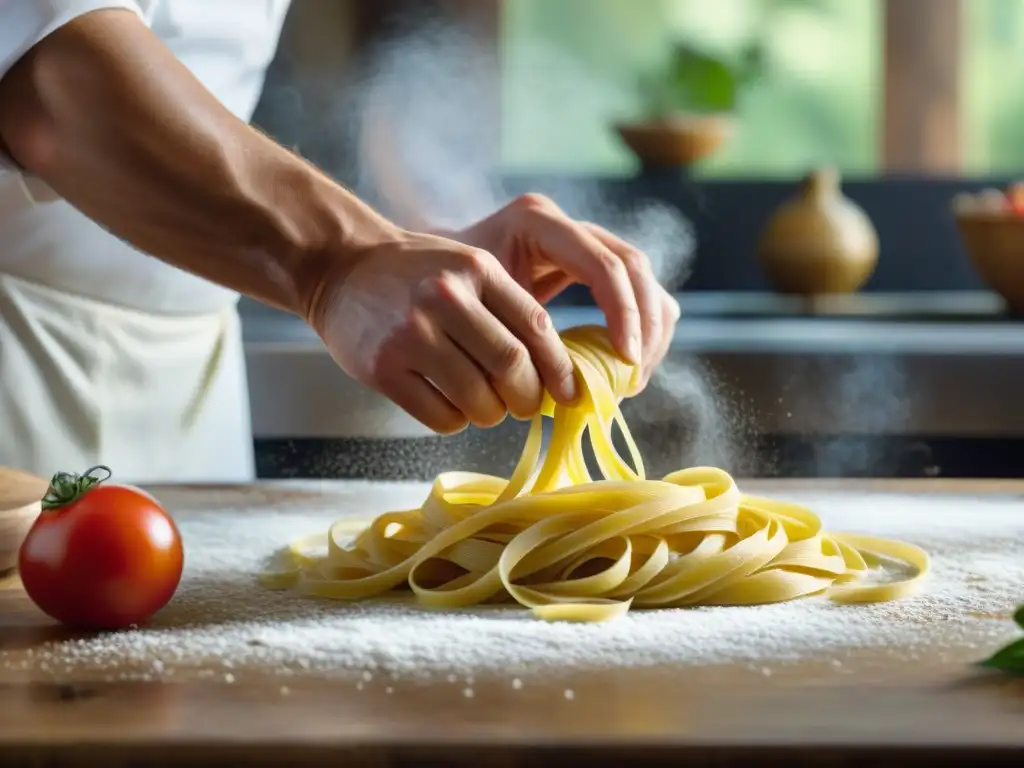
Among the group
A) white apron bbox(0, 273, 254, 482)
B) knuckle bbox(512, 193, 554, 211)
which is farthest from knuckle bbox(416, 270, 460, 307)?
white apron bbox(0, 273, 254, 482)

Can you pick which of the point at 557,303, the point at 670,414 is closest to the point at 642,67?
the point at 557,303

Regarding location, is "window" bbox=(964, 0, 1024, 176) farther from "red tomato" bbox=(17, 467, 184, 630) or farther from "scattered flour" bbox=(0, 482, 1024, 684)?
"red tomato" bbox=(17, 467, 184, 630)

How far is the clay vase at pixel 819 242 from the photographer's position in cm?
295

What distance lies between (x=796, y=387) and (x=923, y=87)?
1107mm

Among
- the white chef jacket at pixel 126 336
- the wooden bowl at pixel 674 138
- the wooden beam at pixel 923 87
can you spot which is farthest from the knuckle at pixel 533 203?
the wooden beam at pixel 923 87

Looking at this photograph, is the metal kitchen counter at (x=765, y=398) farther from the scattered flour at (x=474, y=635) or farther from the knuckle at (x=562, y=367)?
the knuckle at (x=562, y=367)

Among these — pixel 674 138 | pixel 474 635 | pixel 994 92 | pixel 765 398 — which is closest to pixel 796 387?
pixel 765 398

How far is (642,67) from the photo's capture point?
3.30 metres

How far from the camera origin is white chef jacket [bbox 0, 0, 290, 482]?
1932mm

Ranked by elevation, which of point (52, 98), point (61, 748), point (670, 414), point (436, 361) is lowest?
point (670, 414)

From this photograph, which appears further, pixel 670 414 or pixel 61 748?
pixel 670 414

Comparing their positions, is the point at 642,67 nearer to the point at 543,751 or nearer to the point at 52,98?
the point at 52,98

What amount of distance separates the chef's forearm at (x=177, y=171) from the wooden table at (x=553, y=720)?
1.52 feet

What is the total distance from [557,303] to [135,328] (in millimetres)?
1279
